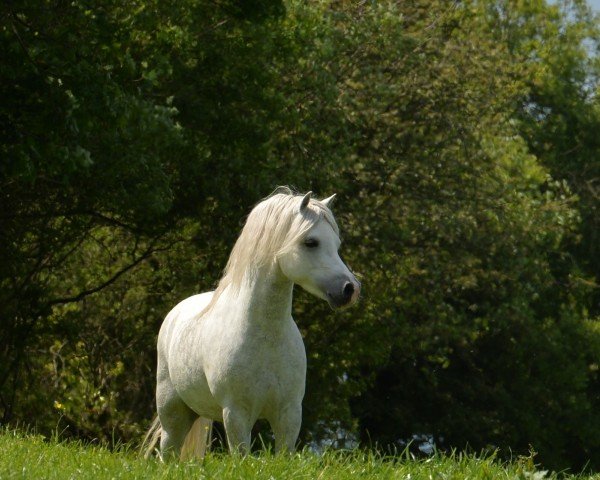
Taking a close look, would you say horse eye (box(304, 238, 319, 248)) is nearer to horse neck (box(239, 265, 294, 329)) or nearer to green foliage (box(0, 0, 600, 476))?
horse neck (box(239, 265, 294, 329))

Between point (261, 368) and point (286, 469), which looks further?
point (261, 368)

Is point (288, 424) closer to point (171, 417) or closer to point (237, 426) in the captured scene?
point (237, 426)

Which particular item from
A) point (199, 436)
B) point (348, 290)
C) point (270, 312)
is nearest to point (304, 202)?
point (348, 290)

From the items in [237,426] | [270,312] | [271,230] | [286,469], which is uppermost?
[271,230]

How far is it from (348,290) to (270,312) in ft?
2.18

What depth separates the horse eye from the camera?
8.98m

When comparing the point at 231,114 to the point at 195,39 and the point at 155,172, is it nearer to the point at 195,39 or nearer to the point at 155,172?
the point at 195,39

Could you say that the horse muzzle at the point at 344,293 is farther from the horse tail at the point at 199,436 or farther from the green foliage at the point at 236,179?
the green foliage at the point at 236,179

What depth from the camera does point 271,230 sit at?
9156 mm

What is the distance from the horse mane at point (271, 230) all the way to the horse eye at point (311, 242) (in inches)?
2.3

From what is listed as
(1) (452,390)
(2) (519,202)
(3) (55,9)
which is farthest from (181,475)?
(1) (452,390)

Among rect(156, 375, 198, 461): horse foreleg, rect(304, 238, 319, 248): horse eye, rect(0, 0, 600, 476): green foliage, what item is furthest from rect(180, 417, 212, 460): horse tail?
rect(0, 0, 600, 476): green foliage

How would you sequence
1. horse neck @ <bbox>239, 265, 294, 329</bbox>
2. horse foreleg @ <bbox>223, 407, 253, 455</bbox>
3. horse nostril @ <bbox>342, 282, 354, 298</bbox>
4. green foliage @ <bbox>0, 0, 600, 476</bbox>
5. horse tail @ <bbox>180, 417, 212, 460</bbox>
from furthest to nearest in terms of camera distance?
green foliage @ <bbox>0, 0, 600, 476</bbox> < horse tail @ <bbox>180, 417, 212, 460</bbox> < horse neck @ <bbox>239, 265, 294, 329</bbox> < horse foreleg @ <bbox>223, 407, 253, 455</bbox> < horse nostril @ <bbox>342, 282, 354, 298</bbox>

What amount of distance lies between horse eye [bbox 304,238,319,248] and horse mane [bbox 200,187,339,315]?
0.19ft
